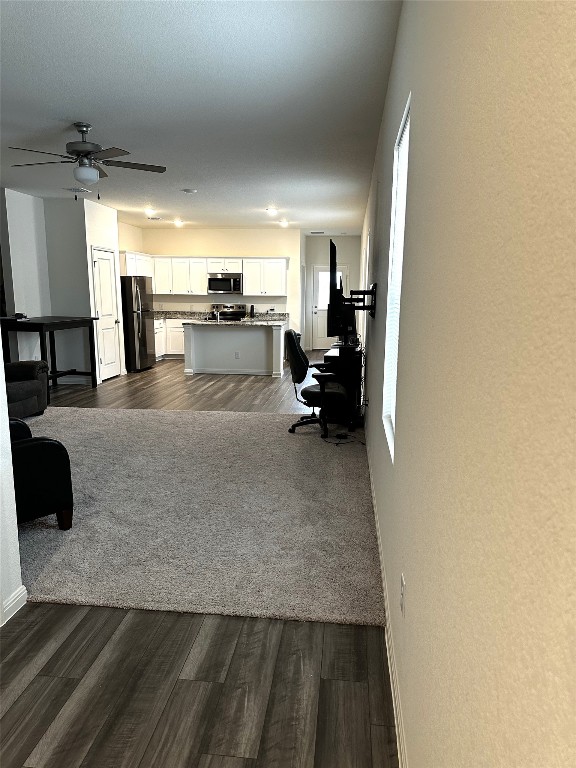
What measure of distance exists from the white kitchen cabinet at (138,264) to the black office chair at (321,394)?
536cm

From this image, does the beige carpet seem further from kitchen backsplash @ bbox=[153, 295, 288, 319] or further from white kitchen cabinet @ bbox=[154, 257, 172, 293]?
white kitchen cabinet @ bbox=[154, 257, 172, 293]

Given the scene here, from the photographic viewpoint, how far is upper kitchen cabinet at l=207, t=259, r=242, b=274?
Result: 398 inches

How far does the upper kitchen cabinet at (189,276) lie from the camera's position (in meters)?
10.2

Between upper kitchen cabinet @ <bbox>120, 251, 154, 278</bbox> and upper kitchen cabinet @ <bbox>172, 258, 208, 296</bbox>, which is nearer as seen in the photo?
upper kitchen cabinet @ <bbox>120, 251, 154, 278</bbox>

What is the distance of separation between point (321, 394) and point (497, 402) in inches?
165

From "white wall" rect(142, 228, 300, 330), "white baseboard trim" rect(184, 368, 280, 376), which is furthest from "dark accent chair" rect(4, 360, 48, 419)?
"white wall" rect(142, 228, 300, 330)

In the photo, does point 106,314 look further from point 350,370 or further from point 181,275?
point 350,370

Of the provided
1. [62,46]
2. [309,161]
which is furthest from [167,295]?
[62,46]

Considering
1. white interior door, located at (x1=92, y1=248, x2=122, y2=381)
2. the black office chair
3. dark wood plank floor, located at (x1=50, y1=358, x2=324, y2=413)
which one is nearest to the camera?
the black office chair

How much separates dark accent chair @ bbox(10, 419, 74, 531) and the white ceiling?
2.15 meters

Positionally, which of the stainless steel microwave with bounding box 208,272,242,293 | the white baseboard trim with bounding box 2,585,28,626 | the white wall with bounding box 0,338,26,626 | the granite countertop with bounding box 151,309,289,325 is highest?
the stainless steel microwave with bounding box 208,272,242,293

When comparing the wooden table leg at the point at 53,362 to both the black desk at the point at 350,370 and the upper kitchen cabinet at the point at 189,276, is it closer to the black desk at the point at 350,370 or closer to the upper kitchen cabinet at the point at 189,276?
the upper kitchen cabinet at the point at 189,276

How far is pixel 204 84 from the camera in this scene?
311cm

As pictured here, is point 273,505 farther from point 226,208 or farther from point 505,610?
point 226,208
